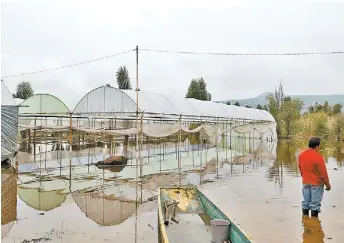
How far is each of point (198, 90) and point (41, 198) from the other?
4533 centimetres

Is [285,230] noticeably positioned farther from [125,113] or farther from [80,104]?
[80,104]

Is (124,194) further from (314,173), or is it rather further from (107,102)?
(107,102)

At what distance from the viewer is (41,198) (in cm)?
863

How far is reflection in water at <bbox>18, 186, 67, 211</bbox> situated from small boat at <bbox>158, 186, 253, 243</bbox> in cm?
294

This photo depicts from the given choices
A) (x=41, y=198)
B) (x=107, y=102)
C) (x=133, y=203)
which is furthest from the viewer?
(x=107, y=102)

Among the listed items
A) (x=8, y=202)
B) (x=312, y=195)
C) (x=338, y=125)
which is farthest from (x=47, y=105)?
(x=338, y=125)

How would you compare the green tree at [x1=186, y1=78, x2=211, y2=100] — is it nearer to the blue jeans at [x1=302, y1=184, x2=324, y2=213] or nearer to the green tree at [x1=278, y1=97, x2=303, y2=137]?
the green tree at [x1=278, y1=97, x2=303, y2=137]

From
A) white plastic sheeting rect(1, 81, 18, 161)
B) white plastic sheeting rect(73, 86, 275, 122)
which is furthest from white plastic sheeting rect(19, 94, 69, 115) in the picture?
white plastic sheeting rect(1, 81, 18, 161)

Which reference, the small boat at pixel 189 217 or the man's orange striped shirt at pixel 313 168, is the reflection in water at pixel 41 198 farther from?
the man's orange striped shirt at pixel 313 168

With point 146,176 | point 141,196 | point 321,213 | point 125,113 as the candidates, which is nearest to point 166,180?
point 146,176

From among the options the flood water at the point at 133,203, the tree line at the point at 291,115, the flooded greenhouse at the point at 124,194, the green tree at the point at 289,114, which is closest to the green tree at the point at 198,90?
the tree line at the point at 291,115

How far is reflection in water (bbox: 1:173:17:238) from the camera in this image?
6354 millimetres

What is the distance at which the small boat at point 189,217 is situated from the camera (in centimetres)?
442

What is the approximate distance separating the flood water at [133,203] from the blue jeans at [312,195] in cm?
29
